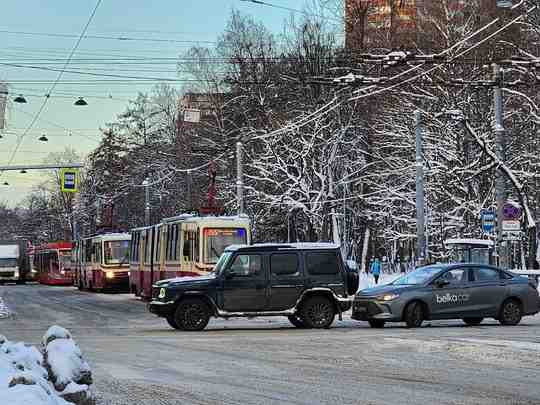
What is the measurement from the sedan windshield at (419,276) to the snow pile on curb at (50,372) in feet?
45.0

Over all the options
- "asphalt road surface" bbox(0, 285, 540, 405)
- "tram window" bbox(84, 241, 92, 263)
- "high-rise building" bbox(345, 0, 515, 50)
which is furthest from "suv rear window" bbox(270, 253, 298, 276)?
"tram window" bbox(84, 241, 92, 263)

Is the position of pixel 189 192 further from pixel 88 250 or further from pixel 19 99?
pixel 19 99

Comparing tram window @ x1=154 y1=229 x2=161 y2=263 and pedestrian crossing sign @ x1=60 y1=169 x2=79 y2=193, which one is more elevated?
pedestrian crossing sign @ x1=60 y1=169 x2=79 y2=193

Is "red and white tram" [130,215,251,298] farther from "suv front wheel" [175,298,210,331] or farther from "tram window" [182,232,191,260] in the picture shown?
"suv front wheel" [175,298,210,331]

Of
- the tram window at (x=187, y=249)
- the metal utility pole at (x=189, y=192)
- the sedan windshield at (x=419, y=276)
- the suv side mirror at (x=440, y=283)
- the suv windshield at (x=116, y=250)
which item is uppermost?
the metal utility pole at (x=189, y=192)

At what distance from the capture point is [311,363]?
51.2 ft

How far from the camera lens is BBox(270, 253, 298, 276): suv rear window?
24125 mm

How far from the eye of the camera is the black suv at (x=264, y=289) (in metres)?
23.7

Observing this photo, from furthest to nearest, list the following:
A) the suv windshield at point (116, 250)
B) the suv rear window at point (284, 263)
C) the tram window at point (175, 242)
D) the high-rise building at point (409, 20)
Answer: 1. the suv windshield at point (116, 250)
2. the high-rise building at point (409, 20)
3. the tram window at point (175, 242)
4. the suv rear window at point (284, 263)

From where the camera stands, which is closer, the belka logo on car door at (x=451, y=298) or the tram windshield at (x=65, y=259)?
the belka logo on car door at (x=451, y=298)

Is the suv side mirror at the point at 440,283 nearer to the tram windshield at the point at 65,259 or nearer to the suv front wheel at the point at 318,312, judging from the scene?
the suv front wheel at the point at 318,312

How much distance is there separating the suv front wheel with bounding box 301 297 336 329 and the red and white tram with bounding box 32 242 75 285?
47474mm

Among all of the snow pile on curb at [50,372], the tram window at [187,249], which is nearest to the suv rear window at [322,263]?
the tram window at [187,249]

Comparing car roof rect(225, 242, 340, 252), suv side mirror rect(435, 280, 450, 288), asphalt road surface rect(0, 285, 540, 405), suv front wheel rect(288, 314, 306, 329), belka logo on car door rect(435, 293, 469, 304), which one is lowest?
asphalt road surface rect(0, 285, 540, 405)
